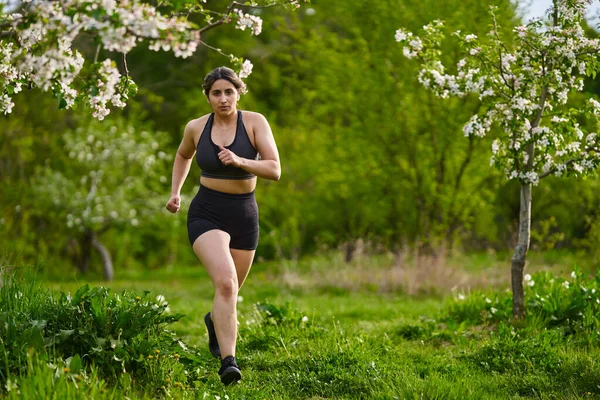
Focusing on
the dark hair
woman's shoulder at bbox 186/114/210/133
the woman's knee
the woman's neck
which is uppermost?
the dark hair

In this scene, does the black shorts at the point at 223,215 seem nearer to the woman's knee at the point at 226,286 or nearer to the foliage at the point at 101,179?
the woman's knee at the point at 226,286

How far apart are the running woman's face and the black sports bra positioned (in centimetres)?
14

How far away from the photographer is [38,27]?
3.41m

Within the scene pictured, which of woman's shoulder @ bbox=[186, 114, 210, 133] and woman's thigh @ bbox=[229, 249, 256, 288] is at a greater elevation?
woman's shoulder @ bbox=[186, 114, 210, 133]

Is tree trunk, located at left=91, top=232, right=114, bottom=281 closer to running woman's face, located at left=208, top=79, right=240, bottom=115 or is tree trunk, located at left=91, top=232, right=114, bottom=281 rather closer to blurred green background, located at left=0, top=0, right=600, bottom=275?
blurred green background, located at left=0, top=0, right=600, bottom=275

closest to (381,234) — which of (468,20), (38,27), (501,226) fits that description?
(501,226)

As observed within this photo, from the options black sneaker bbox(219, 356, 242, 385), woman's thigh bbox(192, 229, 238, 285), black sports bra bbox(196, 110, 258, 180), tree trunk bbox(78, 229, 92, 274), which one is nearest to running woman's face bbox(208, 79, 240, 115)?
black sports bra bbox(196, 110, 258, 180)

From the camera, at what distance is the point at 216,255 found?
458 centimetres

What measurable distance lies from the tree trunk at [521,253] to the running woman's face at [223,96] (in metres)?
2.81

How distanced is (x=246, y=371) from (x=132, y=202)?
10919 millimetres

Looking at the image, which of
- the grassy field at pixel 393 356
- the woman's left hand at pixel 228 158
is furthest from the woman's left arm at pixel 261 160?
the grassy field at pixel 393 356

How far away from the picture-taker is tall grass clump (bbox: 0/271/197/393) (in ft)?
13.3

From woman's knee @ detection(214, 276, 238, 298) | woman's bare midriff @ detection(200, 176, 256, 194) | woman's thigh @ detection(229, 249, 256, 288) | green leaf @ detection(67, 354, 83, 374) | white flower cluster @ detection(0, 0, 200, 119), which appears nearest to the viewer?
white flower cluster @ detection(0, 0, 200, 119)

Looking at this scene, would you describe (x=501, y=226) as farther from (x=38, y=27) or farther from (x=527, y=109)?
(x=38, y=27)
